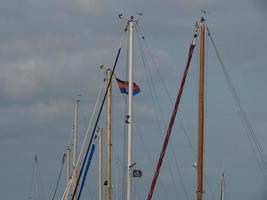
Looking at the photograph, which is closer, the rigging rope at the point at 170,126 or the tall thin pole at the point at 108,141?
the rigging rope at the point at 170,126

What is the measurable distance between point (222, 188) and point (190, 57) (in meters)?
50.7

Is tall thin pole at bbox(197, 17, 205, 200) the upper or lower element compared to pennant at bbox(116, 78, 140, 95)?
lower

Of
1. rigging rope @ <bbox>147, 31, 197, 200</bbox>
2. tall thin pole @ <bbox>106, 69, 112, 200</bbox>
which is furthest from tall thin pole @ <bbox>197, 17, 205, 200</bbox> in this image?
tall thin pole @ <bbox>106, 69, 112, 200</bbox>

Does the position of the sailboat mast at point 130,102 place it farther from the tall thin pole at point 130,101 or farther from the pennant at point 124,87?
the pennant at point 124,87

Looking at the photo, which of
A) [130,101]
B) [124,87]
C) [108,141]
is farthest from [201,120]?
[108,141]

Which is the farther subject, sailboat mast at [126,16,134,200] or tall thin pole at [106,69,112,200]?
tall thin pole at [106,69,112,200]

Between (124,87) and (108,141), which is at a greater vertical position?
(124,87)

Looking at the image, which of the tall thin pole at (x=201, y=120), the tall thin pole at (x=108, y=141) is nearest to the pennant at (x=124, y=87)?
the tall thin pole at (x=108, y=141)

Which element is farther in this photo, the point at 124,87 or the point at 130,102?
the point at 124,87

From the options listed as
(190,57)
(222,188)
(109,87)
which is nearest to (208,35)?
(190,57)

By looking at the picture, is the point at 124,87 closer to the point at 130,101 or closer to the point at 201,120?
the point at 130,101

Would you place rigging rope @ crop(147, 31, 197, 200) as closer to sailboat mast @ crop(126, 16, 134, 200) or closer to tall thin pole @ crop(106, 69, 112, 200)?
sailboat mast @ crop(126, 16, 134, 200)

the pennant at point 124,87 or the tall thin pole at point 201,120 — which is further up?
the pennant at point 124,87

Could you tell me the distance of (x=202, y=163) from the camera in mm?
58000
